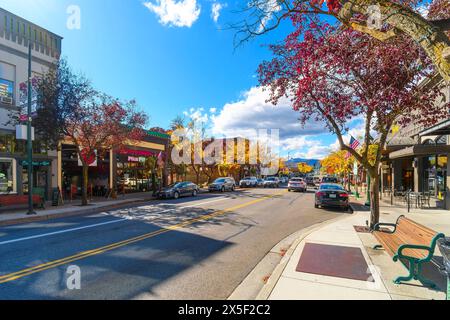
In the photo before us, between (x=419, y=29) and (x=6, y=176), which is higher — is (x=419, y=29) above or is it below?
above

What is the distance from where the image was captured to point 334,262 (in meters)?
5.68

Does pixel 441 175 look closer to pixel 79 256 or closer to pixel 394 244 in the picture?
pixel 394 244

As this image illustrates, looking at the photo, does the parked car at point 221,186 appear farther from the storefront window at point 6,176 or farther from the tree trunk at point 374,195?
the tree trunk at point 374,195

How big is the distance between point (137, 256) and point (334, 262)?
14.9ft

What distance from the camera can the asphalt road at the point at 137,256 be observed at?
4.60m

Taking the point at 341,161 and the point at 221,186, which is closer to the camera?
the point at 221,186

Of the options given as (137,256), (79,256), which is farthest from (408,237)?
(79,256)

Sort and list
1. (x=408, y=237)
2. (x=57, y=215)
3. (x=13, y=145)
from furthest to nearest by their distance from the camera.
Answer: (x=13, y=145) < (x=57, y=215) < (x=408, y=237)

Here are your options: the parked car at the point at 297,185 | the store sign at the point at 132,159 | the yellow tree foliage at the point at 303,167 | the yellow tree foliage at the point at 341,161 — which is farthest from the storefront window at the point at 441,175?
the yellow tree foliage at the point at 303,167

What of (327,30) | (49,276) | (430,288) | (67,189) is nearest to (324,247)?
(430,288)

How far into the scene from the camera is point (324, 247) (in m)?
6.85

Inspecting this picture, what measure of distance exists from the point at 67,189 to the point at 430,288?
24.1 meters

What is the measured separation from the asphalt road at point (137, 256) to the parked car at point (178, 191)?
1038 centimetres
